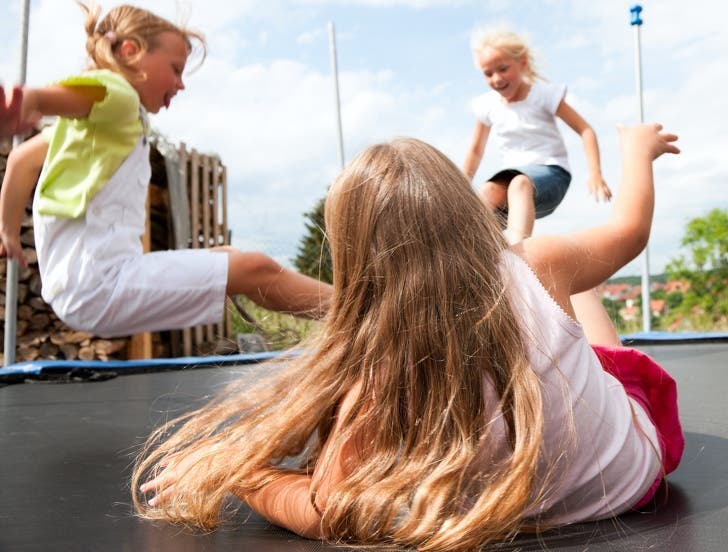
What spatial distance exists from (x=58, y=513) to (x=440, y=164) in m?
0.58

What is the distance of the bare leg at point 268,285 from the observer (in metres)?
1.74

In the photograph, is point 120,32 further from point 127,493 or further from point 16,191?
point 127,493

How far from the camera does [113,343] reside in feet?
12.5

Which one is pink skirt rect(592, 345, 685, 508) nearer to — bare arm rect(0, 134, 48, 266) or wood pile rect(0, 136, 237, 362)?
bare arm rect(0, 134, 48, 266)

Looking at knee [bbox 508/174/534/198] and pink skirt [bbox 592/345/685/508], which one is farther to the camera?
knee [bbox 508/174/534/198]

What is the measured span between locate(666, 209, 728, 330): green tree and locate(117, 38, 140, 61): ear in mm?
3914

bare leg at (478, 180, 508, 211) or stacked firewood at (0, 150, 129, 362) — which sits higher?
bare leg at (478, 180, 508, 211)

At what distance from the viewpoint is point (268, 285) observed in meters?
1.75

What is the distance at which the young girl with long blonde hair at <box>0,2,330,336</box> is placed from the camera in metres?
1.69

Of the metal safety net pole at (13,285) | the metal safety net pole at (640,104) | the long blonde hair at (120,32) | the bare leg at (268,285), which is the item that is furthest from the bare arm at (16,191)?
the metal safety net pole at (640,104)

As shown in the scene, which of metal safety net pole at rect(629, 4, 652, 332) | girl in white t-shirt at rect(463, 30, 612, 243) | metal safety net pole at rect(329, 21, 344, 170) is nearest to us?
girl in white t-shirt at rect(463, 30, 612, 243)

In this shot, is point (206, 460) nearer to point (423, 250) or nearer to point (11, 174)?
point (423, 250)

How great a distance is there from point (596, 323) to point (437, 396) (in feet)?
1.37

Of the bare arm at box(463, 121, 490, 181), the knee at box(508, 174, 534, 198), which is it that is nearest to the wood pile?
the bare arm at box(463, 121, 490, 181)
